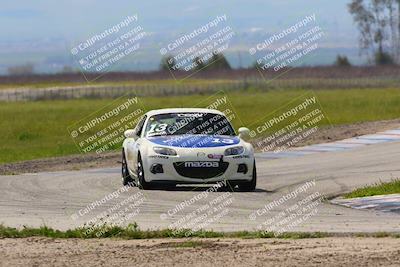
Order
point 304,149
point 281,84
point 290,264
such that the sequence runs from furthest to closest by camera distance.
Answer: point 281,84, point 304,149, point 290,264

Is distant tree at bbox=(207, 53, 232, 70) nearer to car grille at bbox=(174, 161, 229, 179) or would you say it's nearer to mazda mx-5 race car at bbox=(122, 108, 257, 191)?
mazda mx-5 race car at bbox=(122, 108, 257, 191)

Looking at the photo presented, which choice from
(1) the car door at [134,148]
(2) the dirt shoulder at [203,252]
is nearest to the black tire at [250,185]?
(1) the car door at [134,148]

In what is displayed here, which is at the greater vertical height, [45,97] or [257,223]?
[257,223]

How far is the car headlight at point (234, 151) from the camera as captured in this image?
1845 cm

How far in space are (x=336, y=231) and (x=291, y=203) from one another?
3.95 meters

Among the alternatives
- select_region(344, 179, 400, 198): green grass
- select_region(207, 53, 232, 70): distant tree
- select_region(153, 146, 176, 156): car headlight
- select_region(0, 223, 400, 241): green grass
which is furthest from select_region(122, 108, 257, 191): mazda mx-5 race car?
select_region(207, 53, 232, 70): distant tree

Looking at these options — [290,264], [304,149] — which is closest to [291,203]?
[290,264]

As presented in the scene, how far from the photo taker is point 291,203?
16625mm

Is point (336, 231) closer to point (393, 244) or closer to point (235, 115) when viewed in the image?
point (393, 244)

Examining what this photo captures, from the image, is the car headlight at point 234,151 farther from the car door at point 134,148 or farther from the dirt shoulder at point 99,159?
the dirt shoulder at point 99,159

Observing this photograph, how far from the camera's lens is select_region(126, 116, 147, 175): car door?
1934 centimetres

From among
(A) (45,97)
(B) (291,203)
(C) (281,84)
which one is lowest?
(C) (281,84)

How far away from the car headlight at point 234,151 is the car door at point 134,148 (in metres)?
1.55

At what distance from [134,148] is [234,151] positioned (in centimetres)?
188
